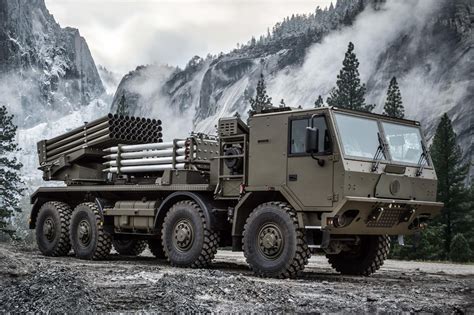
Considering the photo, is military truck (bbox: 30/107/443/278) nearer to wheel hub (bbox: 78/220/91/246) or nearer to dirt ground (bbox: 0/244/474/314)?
wheel hub (bbox: 78/220/91/246)

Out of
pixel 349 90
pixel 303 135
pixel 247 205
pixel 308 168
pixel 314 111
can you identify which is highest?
pixel 349 90

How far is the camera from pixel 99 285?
916 cm

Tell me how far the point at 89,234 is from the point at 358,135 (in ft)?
24.4

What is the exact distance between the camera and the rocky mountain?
99.4 m

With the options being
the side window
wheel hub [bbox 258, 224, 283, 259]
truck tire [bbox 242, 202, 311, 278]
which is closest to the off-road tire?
truck tire [bbox 242, 202, 311, 278]

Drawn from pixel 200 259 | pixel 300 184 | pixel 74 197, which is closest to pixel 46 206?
pixel 74 197

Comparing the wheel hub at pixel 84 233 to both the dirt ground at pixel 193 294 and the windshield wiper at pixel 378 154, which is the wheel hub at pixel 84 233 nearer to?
the dirt ground at pixel 193 294

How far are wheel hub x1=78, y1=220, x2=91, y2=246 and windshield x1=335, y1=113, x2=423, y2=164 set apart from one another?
7.38 m

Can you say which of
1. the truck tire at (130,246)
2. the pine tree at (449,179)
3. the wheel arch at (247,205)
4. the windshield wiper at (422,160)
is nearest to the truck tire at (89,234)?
the truck tire at (130,246)

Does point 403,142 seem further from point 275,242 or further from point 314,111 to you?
point 275,242

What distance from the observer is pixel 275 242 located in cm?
1208

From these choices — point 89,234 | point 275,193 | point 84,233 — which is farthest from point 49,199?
point 275,193

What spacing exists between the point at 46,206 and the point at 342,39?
11939 cm

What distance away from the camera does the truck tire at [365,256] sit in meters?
13.8
